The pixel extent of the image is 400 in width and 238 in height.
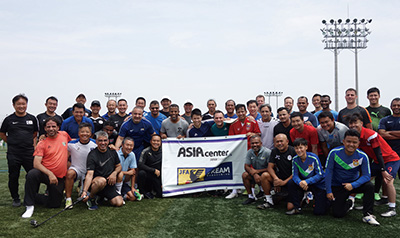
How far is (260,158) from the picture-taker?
17.8 feet

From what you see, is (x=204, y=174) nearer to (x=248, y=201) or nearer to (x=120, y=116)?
(x=248, y=201)

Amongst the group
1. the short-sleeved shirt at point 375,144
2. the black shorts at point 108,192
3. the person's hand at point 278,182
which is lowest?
the black shorts at point 108,192

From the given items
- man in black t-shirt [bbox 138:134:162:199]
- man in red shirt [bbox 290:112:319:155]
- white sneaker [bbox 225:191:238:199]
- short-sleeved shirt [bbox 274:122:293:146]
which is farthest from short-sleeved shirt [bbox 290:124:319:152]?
man in black t-shirt [bbox 138:134:162:199]

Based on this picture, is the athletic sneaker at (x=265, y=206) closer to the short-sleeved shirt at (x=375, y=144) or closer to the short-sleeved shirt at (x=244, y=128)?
the short-sleeved shirt at (x=244, y=128)

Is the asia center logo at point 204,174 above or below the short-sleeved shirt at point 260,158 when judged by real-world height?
below

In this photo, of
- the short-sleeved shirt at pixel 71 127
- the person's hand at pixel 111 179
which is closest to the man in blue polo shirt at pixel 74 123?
the short-sleeved shirt at pixel 71 127

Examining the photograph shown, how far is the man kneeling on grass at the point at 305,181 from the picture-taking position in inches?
181

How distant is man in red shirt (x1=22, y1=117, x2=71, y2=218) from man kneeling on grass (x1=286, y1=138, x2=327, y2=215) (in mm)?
3806

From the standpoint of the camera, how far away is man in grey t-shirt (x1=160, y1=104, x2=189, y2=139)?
6.26 m

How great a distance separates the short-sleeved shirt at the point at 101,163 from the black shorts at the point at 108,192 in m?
0.21

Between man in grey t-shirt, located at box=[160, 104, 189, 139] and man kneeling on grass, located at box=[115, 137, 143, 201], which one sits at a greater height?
man in grey t-shirt, located at box=[160, 104, 189, 139]

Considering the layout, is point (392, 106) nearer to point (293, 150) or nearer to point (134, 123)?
point (293, 150)

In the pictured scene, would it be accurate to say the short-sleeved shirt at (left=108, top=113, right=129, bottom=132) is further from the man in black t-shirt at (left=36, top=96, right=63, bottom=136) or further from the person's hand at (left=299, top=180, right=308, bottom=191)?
the person's hand at (left=299, top=180, right=308, bottom=191)

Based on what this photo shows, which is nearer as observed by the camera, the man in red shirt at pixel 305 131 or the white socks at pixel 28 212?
the white socks at pixel 28 212
